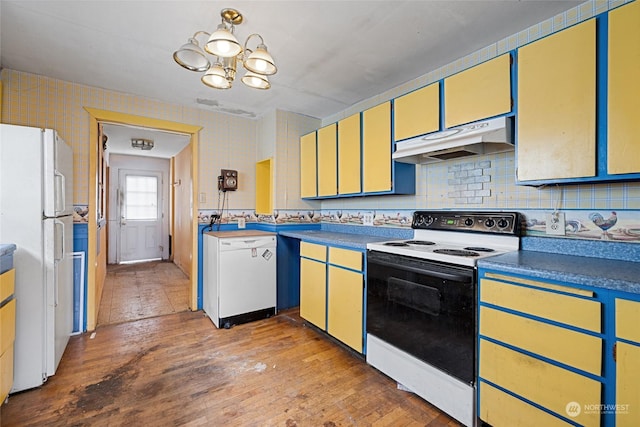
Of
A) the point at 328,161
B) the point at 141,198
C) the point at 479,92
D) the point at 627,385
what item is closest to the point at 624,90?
the point at 479,92

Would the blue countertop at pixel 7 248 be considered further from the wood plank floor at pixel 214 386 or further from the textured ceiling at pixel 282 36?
the textured ceiling at pixel 282 36

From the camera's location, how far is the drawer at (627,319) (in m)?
1.05

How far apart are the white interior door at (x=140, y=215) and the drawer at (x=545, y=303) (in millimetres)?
6629

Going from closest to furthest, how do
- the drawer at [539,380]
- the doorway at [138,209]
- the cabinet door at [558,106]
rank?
the drawer at [539,380], the cabinet door at [558,106], the doorway at [138,209]

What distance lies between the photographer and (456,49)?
6.91 feet

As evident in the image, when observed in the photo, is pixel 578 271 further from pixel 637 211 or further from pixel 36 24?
pixel 36 24

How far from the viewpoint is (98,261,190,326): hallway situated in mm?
3186

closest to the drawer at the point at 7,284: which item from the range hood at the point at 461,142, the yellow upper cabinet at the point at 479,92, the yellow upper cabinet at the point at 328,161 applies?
the yellow upper cabinet at the point at 328,161

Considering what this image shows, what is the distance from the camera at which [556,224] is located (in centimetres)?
170

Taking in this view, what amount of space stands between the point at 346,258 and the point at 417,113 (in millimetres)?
1236

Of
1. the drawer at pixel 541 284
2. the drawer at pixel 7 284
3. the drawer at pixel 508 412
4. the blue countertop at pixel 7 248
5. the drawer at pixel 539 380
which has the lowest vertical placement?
the drawer at pixel 508 412

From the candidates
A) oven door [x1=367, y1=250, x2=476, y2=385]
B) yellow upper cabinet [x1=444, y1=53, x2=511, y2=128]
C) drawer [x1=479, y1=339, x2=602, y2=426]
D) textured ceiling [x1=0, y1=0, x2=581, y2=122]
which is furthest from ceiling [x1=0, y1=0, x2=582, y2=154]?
drawer [x1=479, y1=339, x2=602, y2=426]

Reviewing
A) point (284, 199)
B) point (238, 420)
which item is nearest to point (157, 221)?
point (284, 199)

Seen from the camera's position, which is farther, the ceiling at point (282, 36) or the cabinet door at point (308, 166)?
the cabinet door at point (308, 166)
